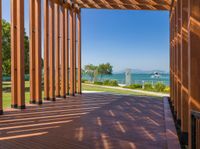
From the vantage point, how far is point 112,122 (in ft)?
25.6

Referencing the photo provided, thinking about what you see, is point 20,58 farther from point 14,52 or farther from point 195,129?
point 195,129

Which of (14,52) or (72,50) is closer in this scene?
(14,52)

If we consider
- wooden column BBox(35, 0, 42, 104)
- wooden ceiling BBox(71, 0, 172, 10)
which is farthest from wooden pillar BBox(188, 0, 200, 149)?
wooden ceiling BBox(71, 0, 172, 10)

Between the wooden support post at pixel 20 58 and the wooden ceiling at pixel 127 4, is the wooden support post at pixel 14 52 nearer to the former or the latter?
the wooden support post at pixel 20 58

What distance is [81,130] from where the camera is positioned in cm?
671

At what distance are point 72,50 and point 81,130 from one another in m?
9.41

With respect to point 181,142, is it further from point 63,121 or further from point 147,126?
point 63,121

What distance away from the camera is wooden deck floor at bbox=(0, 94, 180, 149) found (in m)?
5.45

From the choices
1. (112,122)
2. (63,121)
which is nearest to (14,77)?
(63,121)

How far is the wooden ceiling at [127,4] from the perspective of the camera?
14472 millimetres

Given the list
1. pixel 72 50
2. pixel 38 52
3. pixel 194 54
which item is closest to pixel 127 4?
pixel 72 50

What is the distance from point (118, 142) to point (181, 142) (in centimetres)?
125

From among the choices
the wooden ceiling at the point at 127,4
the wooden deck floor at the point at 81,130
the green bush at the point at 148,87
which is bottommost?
the wooden deck floor at the point at 81,130

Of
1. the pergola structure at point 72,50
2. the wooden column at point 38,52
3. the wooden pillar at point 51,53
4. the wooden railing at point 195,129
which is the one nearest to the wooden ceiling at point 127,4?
the pergola structure at point 72,50
